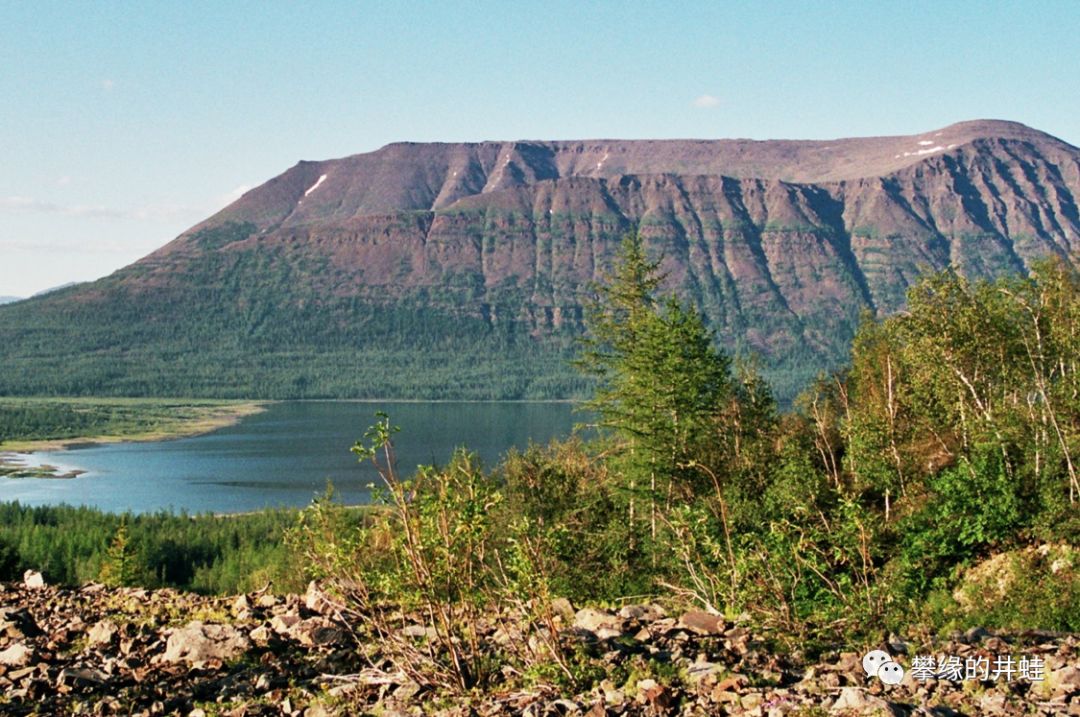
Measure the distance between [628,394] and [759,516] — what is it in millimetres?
4797

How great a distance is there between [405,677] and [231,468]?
14004 cm

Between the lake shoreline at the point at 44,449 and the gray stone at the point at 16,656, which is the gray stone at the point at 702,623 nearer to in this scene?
the gray stone at the point at 16,656

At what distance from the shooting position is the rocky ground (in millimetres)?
9031

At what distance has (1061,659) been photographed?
32.4 feet

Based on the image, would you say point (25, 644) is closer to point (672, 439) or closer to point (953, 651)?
point (953, 651)

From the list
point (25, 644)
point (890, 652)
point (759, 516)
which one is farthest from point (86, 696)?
point (759, 516)

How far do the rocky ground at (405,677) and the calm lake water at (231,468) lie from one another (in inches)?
2969

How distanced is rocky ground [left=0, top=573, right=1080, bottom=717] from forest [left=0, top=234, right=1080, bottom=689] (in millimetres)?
488

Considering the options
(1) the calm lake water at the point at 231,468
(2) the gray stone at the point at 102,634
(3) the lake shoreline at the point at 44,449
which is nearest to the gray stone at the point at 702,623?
(2) the gray stone at the point at 102,634

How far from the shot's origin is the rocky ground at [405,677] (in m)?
9.03

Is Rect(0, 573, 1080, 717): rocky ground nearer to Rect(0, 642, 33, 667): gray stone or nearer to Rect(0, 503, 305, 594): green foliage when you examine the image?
Rect(0, 642, 33, 667): gray stone

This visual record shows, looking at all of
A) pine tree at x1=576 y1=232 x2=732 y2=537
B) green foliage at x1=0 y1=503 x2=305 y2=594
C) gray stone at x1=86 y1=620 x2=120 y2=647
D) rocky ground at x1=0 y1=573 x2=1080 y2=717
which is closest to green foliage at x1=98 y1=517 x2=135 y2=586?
green foliage at x1=0 y1=503 x2=305 y2=594

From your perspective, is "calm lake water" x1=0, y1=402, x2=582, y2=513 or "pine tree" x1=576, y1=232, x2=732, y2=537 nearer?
"pine tree" x1=576, y1=232, x2=732, y2=537

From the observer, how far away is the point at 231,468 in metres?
144
